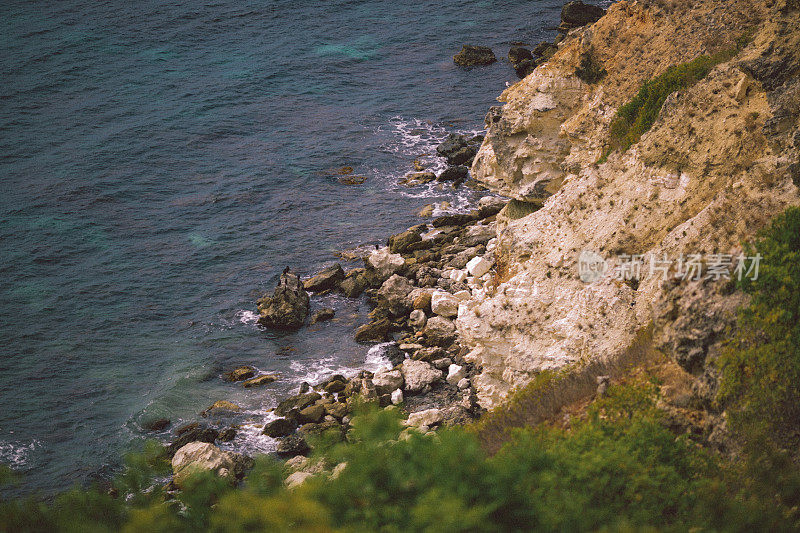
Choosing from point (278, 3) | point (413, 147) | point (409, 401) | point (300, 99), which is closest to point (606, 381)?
point (409, 401)

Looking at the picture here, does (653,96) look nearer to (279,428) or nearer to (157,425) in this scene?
(279,428)

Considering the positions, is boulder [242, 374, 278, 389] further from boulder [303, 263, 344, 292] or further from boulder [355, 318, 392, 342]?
boulder [303, 263, 344, 292]

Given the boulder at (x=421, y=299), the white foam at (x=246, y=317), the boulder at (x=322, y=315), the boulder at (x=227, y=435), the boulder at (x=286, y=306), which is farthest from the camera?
the white foam at (x=246, y=317)

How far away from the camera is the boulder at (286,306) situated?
1135 inches

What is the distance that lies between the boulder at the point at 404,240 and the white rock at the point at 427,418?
13.6 metres

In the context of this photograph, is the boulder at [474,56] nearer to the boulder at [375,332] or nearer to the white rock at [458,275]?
the white rock at [458,275]

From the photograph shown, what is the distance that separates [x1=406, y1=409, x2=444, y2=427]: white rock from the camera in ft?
65.0

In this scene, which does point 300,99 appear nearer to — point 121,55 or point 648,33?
point 121,55

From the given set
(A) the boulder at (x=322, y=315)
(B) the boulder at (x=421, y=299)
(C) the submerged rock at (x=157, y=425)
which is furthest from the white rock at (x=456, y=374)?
(C) the submerged rock at (x=157, y=425)

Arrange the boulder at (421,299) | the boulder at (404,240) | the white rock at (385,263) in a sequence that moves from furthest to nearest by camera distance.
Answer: the boulder at (404,240), the white rock at (385,263), the boulder at (421,299)

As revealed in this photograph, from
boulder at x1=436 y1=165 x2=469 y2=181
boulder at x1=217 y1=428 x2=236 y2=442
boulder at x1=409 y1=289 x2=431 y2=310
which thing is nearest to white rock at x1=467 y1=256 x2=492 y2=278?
boulder at x1=409 y1=289 x2=431 y2=310

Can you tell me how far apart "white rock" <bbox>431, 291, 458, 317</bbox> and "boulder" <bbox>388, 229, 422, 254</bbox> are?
→ 271 inches

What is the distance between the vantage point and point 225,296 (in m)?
32.1

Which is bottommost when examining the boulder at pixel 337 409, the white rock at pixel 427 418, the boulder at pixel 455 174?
the boulder at pixel 337 409
